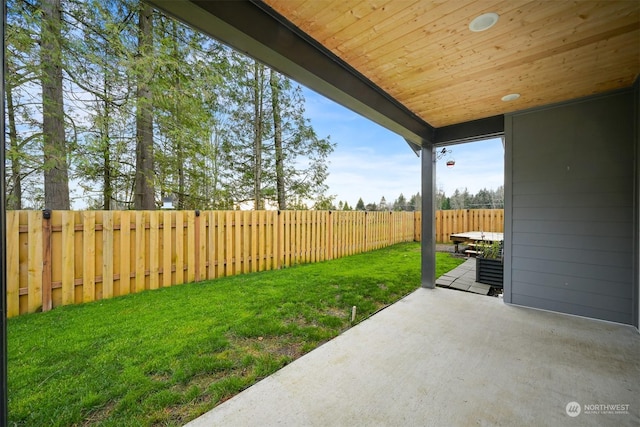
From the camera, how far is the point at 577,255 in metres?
2.97

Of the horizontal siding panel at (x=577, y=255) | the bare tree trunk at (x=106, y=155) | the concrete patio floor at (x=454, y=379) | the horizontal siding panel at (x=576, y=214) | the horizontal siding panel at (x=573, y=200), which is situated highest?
the bare tree trunk at (x=106, y=155)

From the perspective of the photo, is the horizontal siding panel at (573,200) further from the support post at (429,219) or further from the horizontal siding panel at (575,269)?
the support post at (429,219)

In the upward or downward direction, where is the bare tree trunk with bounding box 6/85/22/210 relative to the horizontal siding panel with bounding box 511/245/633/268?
upward

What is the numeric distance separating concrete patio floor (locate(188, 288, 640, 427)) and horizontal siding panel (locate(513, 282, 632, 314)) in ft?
0.75

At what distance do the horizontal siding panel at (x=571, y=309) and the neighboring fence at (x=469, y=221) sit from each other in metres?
6.73

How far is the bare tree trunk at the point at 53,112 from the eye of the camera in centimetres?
319

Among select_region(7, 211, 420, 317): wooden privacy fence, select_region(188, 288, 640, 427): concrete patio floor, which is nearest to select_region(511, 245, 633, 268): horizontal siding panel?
select_region(188, 288, 640, 427): concrete patio floor

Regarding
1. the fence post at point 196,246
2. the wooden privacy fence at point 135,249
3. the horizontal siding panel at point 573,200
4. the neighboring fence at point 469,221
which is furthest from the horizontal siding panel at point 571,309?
the neighboring fence at point 469,221

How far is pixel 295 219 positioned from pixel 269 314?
112 inches

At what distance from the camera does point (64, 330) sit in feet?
7.65

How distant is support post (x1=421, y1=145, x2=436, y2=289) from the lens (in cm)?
404

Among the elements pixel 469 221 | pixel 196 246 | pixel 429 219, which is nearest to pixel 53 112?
pixel 196 246

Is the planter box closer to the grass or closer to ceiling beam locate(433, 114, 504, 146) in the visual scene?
the grass

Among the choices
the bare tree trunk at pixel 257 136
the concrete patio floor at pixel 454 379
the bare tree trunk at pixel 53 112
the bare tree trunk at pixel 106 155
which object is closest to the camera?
the concrete patio floor at pixel 454 379
